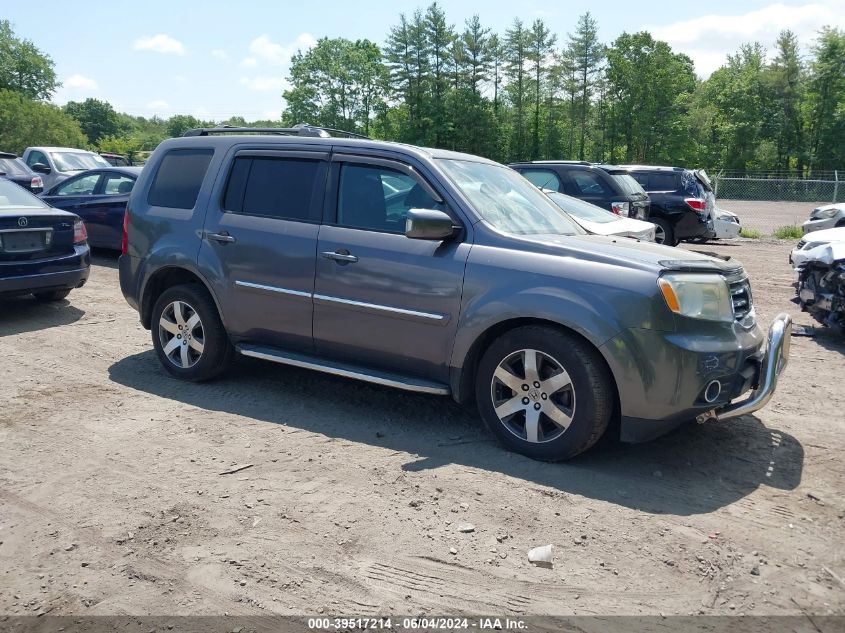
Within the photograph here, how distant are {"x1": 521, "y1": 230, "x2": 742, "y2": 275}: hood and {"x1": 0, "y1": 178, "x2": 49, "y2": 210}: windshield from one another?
6137 millimetres

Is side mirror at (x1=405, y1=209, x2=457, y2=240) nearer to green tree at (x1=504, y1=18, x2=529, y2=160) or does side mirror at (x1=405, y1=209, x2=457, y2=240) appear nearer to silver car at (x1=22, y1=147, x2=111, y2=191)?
silver car at (x1=22, y1=147, x2=111, y2=191)

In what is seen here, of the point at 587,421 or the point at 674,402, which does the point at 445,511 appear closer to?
the point at 587,421

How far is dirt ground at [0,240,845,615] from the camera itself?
3.16 metres

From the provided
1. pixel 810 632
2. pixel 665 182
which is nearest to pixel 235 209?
Result: pixel 810 632

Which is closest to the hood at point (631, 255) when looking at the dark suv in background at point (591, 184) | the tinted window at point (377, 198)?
the tinted window at point (377, 198)

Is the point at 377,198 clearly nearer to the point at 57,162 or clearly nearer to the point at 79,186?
the point at 79,186

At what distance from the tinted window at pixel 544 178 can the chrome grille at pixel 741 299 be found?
7971mm

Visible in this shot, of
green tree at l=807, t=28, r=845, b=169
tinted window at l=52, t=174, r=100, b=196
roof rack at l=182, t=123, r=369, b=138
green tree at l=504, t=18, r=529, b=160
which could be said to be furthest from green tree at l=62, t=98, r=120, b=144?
roof rack at l=182, t=123, r=369, b=138

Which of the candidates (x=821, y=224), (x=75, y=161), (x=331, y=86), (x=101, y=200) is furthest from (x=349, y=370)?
(x=331, y=86)

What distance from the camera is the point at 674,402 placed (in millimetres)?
4191

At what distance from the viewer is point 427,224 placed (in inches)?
183

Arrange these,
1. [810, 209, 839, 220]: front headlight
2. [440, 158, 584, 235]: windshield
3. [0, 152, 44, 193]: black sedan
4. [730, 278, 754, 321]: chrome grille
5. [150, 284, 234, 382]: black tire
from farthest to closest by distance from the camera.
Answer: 1. [810, 209, 839, 220]: front headlight
2. [0, 152, 44, 193]: black sedan
3. [150, 284, 234, 382]: black tire
4. [440, 158, 584, 235]: windshield
5. [730, 278, 754, 321]: chrome grille

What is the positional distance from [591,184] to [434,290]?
851 centimetres

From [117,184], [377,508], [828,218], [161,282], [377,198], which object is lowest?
[377,508]
